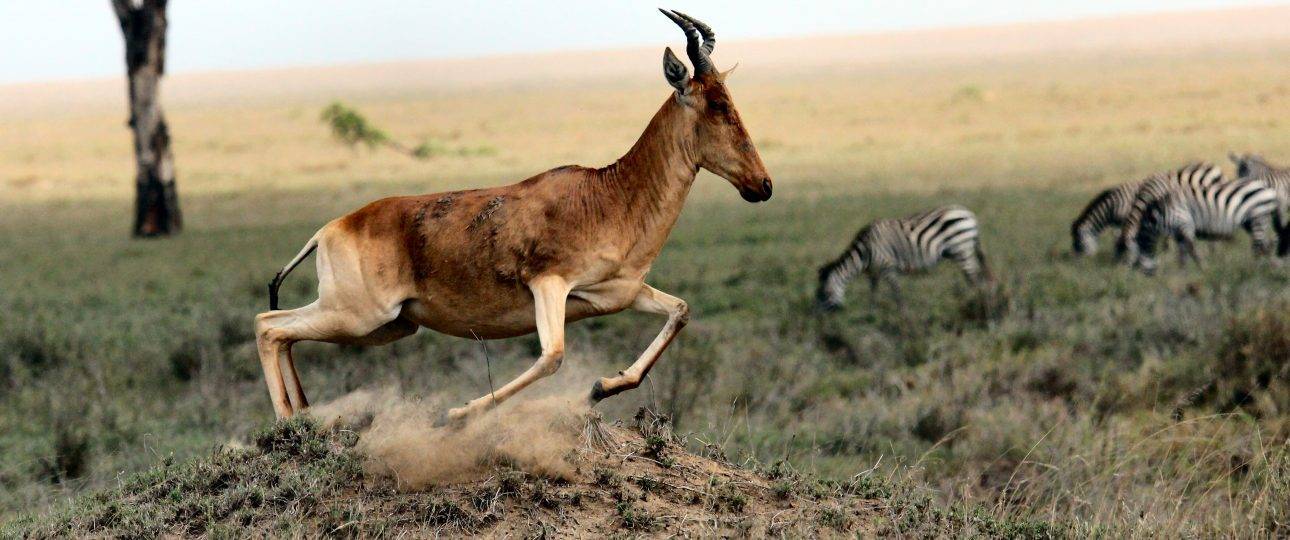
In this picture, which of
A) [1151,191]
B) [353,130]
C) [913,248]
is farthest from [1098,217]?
[353,130]

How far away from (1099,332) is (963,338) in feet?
4.48

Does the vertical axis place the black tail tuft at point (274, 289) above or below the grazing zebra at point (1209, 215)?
above

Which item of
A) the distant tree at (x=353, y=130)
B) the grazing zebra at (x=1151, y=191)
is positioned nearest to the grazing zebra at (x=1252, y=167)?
the grazing zebra at (x=1151, y=191)

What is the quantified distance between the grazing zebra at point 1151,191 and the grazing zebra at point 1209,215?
0.09m

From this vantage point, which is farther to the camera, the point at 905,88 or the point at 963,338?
the point at 905,88

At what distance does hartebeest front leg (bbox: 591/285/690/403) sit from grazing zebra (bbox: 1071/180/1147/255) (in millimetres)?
15962

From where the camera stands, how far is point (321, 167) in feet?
171

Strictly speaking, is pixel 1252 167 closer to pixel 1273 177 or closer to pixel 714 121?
pixel 1273 177

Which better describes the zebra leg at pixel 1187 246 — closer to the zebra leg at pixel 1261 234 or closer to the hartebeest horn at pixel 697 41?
the zebra leg at pixel 1261 234

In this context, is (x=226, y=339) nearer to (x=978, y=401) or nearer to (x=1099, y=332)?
(x=978, y=401)

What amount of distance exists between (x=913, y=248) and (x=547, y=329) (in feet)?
45.5

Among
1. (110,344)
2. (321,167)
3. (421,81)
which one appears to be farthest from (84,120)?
(110,344)

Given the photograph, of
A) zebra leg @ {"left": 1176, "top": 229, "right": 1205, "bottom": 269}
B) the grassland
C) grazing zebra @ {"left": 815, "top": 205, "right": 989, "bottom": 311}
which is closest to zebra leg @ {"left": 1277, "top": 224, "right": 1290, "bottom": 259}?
the grassland

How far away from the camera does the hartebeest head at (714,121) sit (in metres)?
5.55
